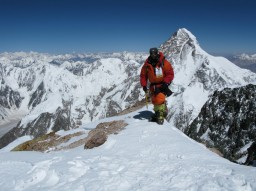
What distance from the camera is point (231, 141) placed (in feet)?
254

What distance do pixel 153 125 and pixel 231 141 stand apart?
65550mm

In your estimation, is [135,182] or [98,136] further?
[98,136]

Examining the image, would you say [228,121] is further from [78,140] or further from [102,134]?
[102,134]

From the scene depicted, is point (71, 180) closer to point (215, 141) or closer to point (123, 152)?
point (123, 152)

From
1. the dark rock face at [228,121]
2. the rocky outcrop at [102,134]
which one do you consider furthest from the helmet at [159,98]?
the dark rock face at [228,121]

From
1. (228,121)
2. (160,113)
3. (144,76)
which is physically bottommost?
(228,121)

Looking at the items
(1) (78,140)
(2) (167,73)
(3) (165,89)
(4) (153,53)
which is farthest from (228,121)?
(1) (78,140)

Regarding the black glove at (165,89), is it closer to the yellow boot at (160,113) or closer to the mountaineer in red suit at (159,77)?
the mountaineer in red suit at (159,77)

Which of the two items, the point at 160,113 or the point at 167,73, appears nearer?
the point at 160,113

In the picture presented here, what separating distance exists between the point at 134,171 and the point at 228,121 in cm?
7649

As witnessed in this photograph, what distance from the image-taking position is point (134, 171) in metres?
10.2

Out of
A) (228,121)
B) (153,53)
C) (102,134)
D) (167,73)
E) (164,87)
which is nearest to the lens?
(102,134)

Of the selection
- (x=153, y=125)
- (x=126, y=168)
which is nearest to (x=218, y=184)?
(x=126, y=168)

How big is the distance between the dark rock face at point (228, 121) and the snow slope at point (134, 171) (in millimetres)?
61950
